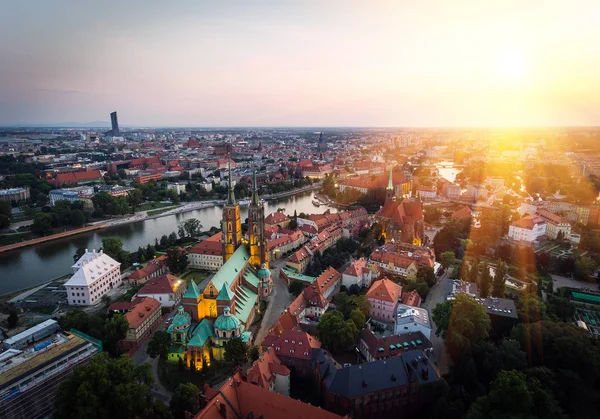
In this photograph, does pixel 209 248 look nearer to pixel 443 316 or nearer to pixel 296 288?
pixel 296 288

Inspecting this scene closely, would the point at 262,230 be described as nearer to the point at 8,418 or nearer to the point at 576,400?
the point at 8,418

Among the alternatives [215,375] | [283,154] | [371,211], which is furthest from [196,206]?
[283,154]

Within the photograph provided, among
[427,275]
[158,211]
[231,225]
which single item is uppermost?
[231,225]

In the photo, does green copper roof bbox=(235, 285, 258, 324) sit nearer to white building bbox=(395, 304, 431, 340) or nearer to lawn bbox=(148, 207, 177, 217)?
white building bbox=(395, 304, 431, 340)

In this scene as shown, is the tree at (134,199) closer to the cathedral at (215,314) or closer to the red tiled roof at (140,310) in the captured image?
the red tiled roof at (140,310)

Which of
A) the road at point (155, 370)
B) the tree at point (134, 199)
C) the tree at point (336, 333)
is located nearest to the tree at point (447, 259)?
the tree at point (336, 333)

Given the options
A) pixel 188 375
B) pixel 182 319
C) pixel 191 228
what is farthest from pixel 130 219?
pixel 188 375

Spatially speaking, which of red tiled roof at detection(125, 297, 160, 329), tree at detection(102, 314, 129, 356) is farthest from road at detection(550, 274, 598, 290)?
tree at detection(102, 314, 129, 356)
